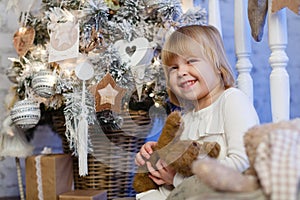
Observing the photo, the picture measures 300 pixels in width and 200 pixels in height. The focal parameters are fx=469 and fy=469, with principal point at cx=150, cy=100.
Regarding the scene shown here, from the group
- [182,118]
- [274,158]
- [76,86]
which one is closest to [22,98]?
[76,86]

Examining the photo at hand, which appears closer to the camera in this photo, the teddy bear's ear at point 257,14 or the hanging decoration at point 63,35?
the teddy bear's ear at point 257,14

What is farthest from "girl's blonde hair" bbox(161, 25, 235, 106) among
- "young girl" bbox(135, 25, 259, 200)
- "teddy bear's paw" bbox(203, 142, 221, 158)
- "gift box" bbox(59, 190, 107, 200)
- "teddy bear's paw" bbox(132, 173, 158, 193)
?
"gift box" bbox(59, 190, 107, 200)

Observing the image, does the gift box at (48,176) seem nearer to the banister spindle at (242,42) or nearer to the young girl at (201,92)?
the young girl at (201,92)

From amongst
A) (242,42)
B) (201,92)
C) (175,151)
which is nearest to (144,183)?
(175,151)

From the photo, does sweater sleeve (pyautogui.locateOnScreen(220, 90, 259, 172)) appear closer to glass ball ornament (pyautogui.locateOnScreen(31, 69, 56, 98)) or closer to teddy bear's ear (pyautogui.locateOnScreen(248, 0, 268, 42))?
teddy bear's ear (pyautogui.locateOnScreen(248, 0, 268, 42))

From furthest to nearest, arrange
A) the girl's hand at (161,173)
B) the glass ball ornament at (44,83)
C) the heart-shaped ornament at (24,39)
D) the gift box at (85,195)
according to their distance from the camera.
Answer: the heart-shaped ornament at (24,39) < the glass ball ornament at (44,83) < the gift box at (85,195) < the girl's hand at (161,173)

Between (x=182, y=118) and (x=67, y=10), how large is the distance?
1.92 feet

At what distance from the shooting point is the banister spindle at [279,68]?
1.32 metres

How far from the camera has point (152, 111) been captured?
156cm

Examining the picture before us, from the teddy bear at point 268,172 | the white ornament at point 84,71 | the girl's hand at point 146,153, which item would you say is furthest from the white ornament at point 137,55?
the teddy bear at point 268,172

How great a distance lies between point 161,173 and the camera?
1.30 metres

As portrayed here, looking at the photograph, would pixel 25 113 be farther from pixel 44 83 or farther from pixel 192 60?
pixel 192 60

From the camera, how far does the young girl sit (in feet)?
4.01

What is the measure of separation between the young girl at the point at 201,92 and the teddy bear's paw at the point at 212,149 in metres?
0.03
